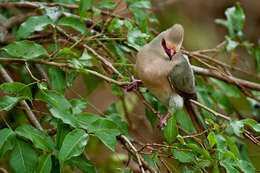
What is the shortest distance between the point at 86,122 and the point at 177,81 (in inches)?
37.9

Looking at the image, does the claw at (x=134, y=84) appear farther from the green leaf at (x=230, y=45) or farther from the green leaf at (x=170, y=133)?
the green leaf at (x=230, y=45)

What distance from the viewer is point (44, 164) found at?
147 cm

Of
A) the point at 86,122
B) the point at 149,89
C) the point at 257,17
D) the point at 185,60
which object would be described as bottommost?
the point at 257,17

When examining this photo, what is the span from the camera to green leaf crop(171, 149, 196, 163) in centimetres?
166

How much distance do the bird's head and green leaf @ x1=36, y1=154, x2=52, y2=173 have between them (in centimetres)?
110

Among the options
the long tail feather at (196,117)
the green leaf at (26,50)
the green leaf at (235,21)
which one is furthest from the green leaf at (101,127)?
the green leaf at (235,21)

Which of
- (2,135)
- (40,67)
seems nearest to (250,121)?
(2,135)

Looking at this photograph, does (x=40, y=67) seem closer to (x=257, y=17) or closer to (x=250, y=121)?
(x=250, y=121)

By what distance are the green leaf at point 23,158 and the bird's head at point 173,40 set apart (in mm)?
1110

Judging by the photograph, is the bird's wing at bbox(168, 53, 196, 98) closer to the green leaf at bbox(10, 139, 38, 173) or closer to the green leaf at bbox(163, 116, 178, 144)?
the green leaf at bbox(163, 116, 178, 144)

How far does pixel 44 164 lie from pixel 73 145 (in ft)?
0.48

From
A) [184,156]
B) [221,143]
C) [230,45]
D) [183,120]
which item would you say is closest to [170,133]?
[184,156]

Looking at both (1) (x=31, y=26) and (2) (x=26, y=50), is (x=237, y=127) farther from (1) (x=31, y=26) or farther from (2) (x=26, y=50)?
(1) (x=31, y=26)

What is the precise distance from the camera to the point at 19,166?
58.3 inches
